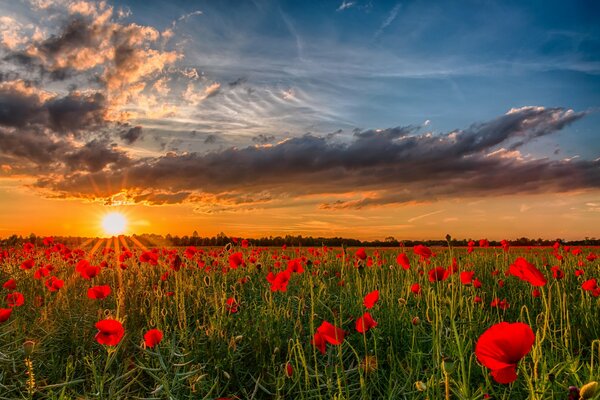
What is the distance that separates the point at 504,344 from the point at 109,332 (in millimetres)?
1996

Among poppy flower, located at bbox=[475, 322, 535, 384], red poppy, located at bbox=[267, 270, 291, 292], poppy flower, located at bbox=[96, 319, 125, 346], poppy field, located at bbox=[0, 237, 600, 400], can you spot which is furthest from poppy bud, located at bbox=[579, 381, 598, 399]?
red poppy, located at bbox=[267, 270, 291, 292]

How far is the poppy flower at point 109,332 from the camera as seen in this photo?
2.53m

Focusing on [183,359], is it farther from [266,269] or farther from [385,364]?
[266,269]

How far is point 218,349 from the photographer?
4.18 meters

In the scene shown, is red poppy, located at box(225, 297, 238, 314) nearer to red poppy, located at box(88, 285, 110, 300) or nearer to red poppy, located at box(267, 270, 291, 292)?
red poppy, located at box(267, 270, 291, 292)

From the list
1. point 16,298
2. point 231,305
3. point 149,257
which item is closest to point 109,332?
point 231,305

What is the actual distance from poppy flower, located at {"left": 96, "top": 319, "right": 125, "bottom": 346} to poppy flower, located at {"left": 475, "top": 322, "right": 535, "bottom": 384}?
1847 millimetres

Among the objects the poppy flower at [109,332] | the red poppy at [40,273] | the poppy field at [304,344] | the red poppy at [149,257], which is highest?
the red poppy at [149,257]

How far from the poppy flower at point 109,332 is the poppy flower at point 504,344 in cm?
185

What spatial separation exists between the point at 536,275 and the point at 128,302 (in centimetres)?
523

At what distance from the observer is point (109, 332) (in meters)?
2.59

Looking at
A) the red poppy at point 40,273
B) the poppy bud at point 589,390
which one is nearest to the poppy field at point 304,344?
the poppy bud at point 589,390

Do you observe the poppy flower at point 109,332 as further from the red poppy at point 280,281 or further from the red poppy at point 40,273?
the red poppy at point 40,273

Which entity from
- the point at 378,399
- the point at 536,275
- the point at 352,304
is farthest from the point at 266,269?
the point at 536,275
